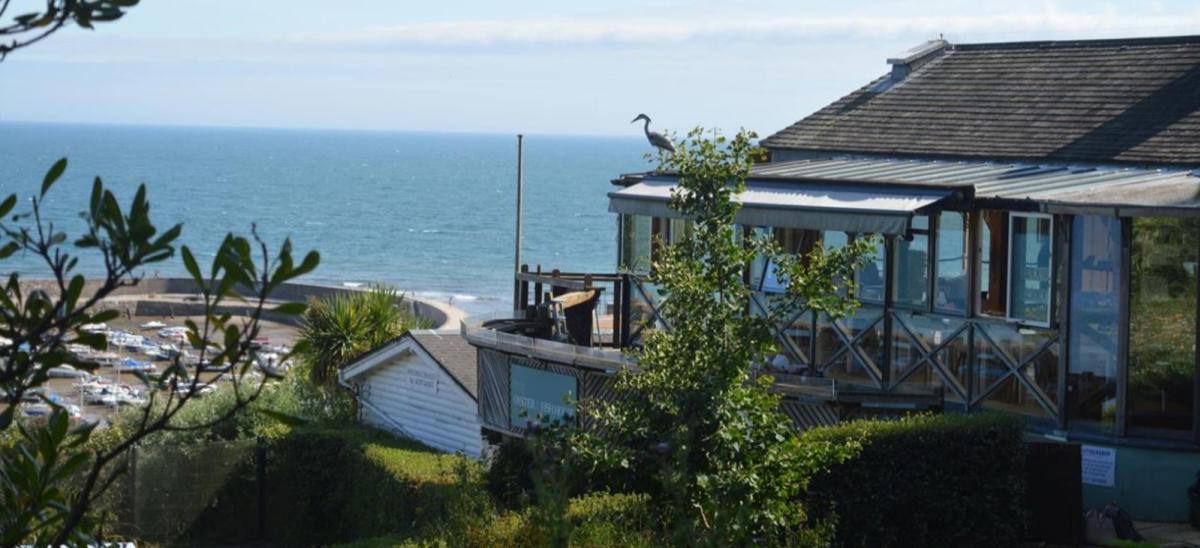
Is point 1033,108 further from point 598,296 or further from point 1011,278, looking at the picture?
point 598,296

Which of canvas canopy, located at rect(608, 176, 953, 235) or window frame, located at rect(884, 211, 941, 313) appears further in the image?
window frame, located at rect(884, 211, 941, 313)

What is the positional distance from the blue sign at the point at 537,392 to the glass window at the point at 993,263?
14.9ft

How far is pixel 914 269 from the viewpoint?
15414 mm

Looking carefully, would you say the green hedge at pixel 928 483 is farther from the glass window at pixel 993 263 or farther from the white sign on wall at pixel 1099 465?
the glass window at pixel 993 263

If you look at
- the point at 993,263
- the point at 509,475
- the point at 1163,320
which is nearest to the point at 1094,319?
the point at 1163,320

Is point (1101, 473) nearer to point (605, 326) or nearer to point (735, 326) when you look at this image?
point (735, 326)

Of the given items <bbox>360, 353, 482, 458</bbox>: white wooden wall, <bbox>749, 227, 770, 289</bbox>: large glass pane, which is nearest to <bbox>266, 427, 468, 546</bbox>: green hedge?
<bbox>360, 353, 482, 458</bbox>: white wooden wall

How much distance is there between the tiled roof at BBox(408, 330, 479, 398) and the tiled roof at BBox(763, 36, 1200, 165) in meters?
6.09

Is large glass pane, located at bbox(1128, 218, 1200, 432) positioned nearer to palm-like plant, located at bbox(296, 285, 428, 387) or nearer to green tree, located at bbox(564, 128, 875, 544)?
green tree, located at bbox(564, 128, 875, 544)

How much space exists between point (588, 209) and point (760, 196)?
128 metres

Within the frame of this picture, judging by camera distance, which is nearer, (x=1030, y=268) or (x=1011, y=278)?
(x=1030, y=268)

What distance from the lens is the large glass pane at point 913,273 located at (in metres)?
15.3

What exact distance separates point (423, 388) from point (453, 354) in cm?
75

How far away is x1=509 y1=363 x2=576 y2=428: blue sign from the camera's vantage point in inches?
659
